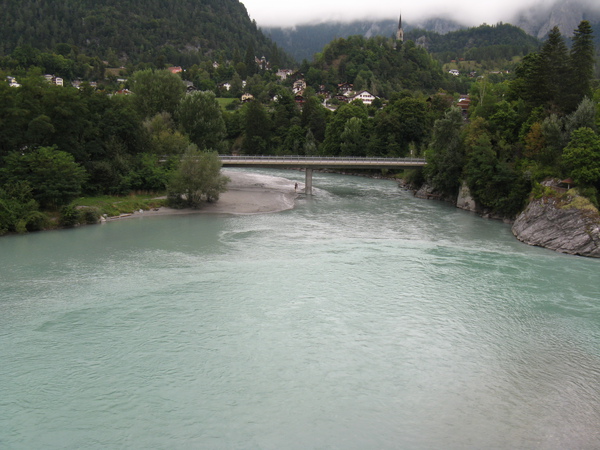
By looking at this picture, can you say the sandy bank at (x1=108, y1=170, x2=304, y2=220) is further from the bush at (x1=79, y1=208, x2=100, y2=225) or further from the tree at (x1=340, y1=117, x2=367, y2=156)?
the tree at (x1=340, y1=117, x2=367, y2=156)

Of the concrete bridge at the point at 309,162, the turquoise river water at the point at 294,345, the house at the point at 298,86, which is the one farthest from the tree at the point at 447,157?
the house at the point at 298,86

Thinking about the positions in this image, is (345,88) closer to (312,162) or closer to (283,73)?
(283,73)

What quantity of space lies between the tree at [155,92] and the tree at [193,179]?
20.2m

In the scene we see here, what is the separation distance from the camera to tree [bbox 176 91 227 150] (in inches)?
2240

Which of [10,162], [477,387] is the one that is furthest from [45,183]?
[477,387]

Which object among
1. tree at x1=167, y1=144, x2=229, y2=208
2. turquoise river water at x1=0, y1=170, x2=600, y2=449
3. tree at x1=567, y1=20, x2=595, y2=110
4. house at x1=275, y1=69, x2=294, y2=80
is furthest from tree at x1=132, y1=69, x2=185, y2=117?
house at x1=275, y1=69, x2=294, y2=80

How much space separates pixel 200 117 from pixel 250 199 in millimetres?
17415

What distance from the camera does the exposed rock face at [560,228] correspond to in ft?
96.9

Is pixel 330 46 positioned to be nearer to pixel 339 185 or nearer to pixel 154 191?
pixel 339 185

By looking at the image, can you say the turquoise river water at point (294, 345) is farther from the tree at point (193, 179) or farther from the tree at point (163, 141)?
the tree at point (163, 141)

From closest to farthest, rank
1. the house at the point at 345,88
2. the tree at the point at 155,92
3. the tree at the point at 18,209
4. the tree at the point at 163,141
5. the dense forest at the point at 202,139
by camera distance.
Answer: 1. the tree at the point at 18,209
2. the dense forest at the point at 202,139
3. the tree at the point at 163,141
4. the tree at the point at 155,92
5. the house at the point at 345,88

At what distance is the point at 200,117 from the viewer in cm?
5709

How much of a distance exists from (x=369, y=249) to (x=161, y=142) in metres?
26.2

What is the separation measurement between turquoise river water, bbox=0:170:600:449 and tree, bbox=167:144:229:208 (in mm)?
9946
